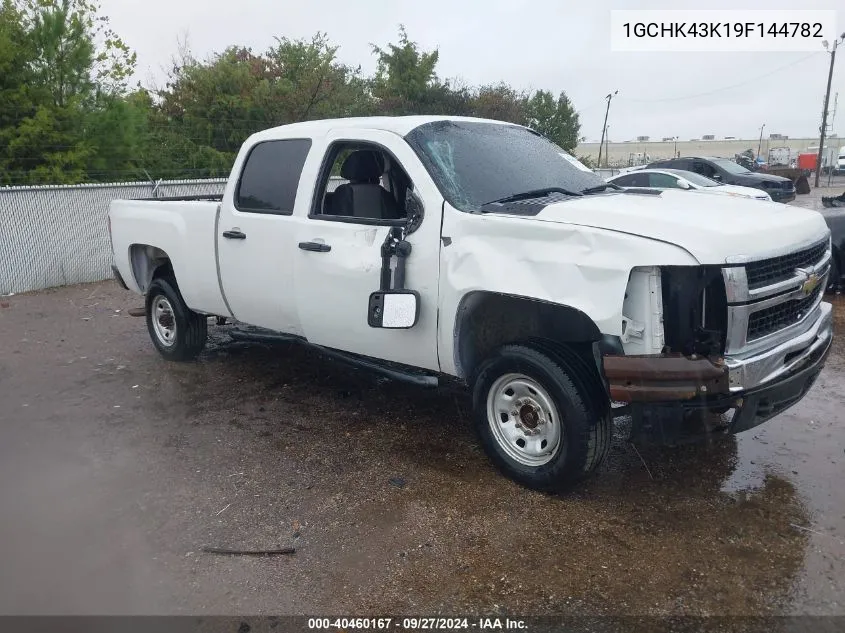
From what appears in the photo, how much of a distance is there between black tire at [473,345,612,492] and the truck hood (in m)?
0.76

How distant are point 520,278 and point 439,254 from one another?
0.58 meters

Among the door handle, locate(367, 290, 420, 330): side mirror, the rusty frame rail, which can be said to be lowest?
the rusty frame rail

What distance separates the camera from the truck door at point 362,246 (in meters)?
4.12

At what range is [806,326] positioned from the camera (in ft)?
12.8

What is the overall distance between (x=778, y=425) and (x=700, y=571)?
210 centimetres

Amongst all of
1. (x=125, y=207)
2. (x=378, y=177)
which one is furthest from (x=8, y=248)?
(x=378, y=177)

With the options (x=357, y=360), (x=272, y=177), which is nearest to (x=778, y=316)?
(x=357, y=360)

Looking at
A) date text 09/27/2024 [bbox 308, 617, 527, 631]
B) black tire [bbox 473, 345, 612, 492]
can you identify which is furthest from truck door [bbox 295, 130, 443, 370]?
date text 09/27/2024 [bbox 308, 617, 527, 631]

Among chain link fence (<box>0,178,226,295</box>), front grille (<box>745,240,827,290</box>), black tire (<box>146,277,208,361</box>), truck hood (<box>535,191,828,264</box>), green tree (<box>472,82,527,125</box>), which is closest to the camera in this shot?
truck hood (<box>535,191,828,264</box>)

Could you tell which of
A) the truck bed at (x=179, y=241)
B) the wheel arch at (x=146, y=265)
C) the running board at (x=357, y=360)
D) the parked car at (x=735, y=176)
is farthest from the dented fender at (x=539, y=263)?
the parked car at (x=735, y=176)

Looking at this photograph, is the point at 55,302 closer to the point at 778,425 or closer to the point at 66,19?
the point at 66,19

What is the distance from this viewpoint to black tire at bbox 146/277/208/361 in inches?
250

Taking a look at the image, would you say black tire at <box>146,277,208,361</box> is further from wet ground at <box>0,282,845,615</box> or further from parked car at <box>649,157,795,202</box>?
parked car at <box>649,157,795,202</box>

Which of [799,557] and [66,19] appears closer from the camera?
[799,557]
